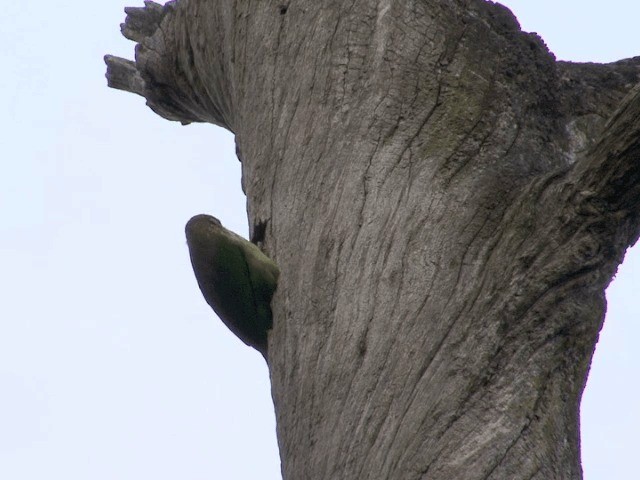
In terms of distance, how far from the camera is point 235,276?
286 centimetres

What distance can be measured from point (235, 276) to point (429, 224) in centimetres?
52

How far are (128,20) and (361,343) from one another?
234 cm

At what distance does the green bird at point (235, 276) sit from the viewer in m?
2.84

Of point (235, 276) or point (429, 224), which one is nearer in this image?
point (429, 224)

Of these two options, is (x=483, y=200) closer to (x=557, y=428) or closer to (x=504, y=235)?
(x=504, y=235)

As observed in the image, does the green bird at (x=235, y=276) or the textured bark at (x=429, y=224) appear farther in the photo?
the green bird at (x=235, y=276)

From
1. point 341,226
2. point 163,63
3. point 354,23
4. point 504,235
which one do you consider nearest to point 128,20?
point 163,63

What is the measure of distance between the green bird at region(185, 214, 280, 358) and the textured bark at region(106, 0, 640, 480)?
4 cm

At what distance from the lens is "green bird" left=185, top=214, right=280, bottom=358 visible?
2.84 metres

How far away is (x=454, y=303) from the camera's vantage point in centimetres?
250

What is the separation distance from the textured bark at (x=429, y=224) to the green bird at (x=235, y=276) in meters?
0.04

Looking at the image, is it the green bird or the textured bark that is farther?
the green bird

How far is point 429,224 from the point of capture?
2639mm

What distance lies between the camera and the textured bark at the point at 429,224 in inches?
93.7
